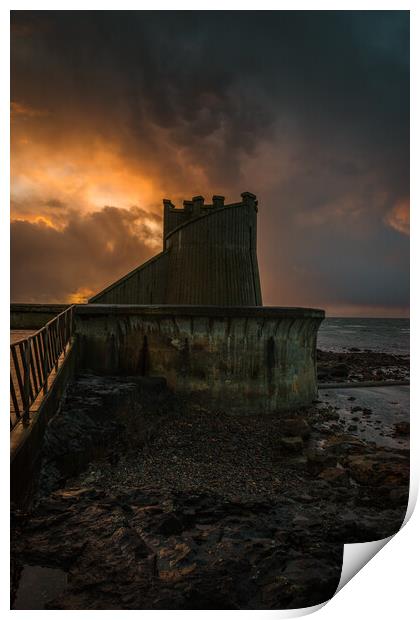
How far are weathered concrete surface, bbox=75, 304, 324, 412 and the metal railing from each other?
81cm

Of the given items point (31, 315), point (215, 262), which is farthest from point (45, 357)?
point (215, 262)

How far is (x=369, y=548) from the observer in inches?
134

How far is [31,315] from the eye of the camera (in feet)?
27.7

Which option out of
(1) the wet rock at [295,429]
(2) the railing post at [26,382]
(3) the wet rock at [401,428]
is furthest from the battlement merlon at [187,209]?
(2) the railing post at [26,382]

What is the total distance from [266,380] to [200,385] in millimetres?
1422

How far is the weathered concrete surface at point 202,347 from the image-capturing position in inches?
295

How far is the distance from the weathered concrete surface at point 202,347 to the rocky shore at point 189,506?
66cm

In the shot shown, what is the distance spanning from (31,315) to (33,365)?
5.11m

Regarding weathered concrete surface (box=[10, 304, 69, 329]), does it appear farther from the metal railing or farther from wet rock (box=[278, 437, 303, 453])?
wet rock (box=[278, 437, 303, 453])

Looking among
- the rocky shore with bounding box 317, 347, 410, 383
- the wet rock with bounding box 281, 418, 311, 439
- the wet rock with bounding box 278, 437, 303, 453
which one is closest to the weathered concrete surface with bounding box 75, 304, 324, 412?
the wet rock with bounding box 281, 418, 311, 439

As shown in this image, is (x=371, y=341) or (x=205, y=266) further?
(x=371, y=341)

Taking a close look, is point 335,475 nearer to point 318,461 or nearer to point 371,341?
point 318,461

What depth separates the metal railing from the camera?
326cm
